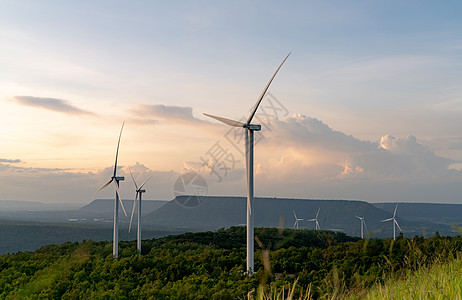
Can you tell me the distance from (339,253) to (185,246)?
40.4 meters

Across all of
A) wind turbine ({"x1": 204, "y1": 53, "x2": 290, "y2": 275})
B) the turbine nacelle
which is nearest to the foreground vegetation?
wind turbine ({"x1": 204, "y1": 53, "x2": 290, "y2": 275})

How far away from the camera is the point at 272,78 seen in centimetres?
2798

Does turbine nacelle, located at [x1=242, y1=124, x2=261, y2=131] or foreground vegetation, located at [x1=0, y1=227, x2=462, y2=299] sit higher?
turbine nacelle, located at [x1=242, y1=124, x2=261, y2=131]

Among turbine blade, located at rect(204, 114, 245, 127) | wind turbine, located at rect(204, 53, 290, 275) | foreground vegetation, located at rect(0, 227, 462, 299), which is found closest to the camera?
foreground vegetation, located at rect(0, 227, 462, 299)

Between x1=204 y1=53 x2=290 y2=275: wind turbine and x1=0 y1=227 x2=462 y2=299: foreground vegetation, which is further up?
x1=204 y1=53 x2=290 y2=275: wind turbine

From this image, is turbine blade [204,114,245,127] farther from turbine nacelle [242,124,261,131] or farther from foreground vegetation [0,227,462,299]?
foreground vegetation [0,227,462,299]

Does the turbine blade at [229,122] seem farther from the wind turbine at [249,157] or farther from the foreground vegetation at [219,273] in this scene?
the foreground vegetation at [219,273]

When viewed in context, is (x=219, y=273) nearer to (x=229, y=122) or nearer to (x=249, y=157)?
(x=249, y=157)

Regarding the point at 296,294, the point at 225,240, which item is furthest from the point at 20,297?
the point at 225,240

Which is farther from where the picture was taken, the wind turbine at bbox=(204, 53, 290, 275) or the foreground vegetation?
the wind turbine at bbox=(204, 53, 290, 275)

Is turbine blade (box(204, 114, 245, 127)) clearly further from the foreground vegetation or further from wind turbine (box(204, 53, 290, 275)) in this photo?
the foreground vegetation

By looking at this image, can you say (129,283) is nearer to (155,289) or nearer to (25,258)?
(155,289)

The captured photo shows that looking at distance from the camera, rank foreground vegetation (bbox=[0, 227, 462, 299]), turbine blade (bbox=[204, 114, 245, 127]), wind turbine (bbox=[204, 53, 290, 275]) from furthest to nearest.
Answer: turbine blade (bbox=[204, 114, 245, 127]) → wind turbine (bbox=[204, 53, 290, 275]) → foreground vegetation (bbox=[0, 227, 462, 299])

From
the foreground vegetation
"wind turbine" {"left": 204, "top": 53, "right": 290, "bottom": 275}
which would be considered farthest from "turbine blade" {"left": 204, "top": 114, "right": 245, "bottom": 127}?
the foreground vegetation
